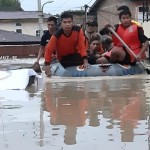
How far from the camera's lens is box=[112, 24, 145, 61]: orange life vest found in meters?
9.62

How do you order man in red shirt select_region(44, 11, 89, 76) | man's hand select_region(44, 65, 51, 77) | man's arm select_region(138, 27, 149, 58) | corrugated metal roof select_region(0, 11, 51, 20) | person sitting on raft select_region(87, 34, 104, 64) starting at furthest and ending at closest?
corrugated metal roof select_region(0, 11, 51, 20), person sitting on raft select_region(87, 34, 104, 64), man's arm select_region(138, 27, 149, 58), man's hand select_region(44, 65, 51, 77), man in red shirt select_region(44, 11, 89, 76)

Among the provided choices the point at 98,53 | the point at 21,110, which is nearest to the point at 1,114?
the point at 21,110

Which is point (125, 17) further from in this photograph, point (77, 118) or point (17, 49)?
point (17, 49)

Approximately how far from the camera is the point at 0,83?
24.8 ft

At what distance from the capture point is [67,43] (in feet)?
30.3

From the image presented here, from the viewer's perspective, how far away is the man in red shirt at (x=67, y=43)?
884cm

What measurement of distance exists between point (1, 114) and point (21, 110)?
0.85 ft

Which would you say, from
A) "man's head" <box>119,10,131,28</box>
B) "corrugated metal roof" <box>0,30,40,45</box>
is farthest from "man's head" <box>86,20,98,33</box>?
"corrugated metal roof" <box>0,30,40,45</box>

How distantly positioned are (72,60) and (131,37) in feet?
3.83

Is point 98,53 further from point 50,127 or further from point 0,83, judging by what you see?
point 50,127

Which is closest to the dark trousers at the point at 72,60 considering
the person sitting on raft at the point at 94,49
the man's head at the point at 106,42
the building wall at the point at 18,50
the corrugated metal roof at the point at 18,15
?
the person sitting on raft at the point at 94,49

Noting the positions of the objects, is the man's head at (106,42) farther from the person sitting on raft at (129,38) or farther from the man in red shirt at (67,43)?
the man in red shirt at (67,43)

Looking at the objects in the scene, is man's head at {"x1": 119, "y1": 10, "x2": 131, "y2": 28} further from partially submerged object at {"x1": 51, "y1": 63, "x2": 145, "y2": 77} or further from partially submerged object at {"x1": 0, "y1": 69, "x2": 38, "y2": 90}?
partially submerged object at {"x1": 0, "y1": 69, "x2": 38, "y2": 90}

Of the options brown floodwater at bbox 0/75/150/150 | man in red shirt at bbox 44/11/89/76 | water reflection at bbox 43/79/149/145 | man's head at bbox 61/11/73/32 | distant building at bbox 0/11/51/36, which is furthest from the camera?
distant building at bbox 0/11/51/36
